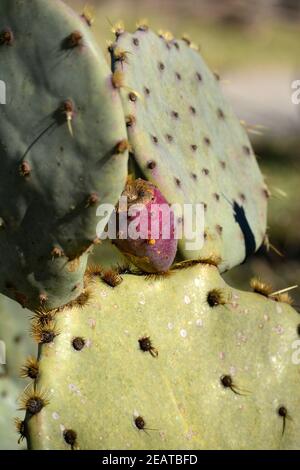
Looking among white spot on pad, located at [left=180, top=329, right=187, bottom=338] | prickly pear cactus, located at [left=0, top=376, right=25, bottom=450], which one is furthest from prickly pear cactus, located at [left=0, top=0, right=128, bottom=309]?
prickly pear cactus, located at [left=0, top=376, right=25, bottom=450]

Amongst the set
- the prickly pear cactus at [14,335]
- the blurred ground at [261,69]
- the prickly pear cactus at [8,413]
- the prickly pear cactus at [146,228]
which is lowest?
the blurred ground at [261,69]

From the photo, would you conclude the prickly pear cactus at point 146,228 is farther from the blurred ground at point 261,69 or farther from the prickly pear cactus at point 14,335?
the blurred ground at point 261,69

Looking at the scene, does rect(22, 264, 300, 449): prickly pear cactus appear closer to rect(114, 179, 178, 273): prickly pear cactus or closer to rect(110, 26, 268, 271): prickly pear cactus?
rect(114, 179, 178, 273): prickly pear cactus

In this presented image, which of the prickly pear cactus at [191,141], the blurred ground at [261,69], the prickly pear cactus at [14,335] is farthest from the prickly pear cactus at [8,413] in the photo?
the blurred ground at [261,69]

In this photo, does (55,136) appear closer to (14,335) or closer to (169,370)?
(169,370)

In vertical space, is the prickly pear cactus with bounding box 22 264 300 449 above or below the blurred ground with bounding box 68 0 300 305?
above

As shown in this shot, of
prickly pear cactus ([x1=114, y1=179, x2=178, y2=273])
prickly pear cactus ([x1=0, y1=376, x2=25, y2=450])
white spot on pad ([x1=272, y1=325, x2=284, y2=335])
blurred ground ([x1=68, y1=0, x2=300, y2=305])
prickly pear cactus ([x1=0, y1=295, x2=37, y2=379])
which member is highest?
prickly pear cactus ([x1=114, y1=179, x2=178, y2=273])

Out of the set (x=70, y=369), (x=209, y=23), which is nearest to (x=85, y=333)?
(x=70, y=369)
